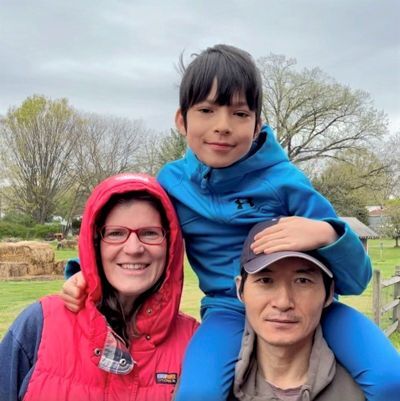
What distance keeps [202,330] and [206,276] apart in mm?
310

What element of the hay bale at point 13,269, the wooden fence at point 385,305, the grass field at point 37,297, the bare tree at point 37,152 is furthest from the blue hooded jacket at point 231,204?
the bare tree at point 37,152

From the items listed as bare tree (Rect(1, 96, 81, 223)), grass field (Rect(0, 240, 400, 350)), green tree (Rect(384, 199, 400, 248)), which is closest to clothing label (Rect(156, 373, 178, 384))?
grass field (Rect(0, 240, 400, 350))

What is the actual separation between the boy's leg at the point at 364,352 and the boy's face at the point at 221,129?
2.24 feet

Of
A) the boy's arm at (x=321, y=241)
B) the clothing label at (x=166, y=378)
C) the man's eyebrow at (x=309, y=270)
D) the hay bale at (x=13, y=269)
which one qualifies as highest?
the boy's arm at (x=321, y=241)

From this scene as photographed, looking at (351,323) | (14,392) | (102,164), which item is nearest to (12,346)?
(14,392)

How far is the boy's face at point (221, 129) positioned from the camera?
2.11m

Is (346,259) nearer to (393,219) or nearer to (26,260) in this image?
(26,260)

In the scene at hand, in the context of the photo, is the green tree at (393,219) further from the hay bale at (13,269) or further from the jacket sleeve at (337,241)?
the jacket sleeve at (337,241)

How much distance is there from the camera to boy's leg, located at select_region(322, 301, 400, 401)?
172cm

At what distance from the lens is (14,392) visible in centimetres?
191

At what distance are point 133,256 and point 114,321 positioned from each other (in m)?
0.26

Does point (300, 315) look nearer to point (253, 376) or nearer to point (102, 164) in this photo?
point (253, 376)

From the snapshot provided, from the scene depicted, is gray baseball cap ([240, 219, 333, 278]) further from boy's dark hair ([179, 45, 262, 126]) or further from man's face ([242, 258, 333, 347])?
boy's dark hair ([179, 45, 262, 126])

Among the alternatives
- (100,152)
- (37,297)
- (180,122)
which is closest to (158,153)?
(100,152)
